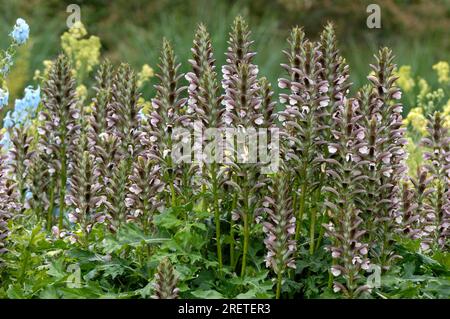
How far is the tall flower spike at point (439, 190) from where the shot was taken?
420 cm

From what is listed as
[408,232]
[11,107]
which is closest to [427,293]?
[408,232]

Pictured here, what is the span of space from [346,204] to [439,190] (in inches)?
41.4

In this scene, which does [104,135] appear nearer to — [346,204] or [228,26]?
[346,204]

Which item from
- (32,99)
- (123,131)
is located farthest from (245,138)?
(32,99)

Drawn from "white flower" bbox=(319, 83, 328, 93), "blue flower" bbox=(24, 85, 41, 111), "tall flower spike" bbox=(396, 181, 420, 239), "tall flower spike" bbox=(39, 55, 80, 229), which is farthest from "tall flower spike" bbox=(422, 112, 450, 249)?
"blue flower" bbox=(24, 85, 41, 111)

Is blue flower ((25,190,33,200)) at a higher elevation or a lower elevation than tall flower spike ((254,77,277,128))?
lower

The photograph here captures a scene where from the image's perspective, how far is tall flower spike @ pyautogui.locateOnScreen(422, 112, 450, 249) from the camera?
4.20 metres

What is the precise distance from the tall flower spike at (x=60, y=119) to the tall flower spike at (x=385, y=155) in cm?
156

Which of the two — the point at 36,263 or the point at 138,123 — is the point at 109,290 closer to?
the point at 36,263

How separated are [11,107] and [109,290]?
6420mm

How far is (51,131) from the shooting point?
14.8ft

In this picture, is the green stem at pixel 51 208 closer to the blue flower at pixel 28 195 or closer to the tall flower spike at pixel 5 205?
the blue flower at pixel 28 195

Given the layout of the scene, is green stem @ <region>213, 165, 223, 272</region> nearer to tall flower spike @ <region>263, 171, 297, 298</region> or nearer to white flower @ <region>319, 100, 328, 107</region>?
tall flower spike @ <region>263, 171, 297, 298</region>
